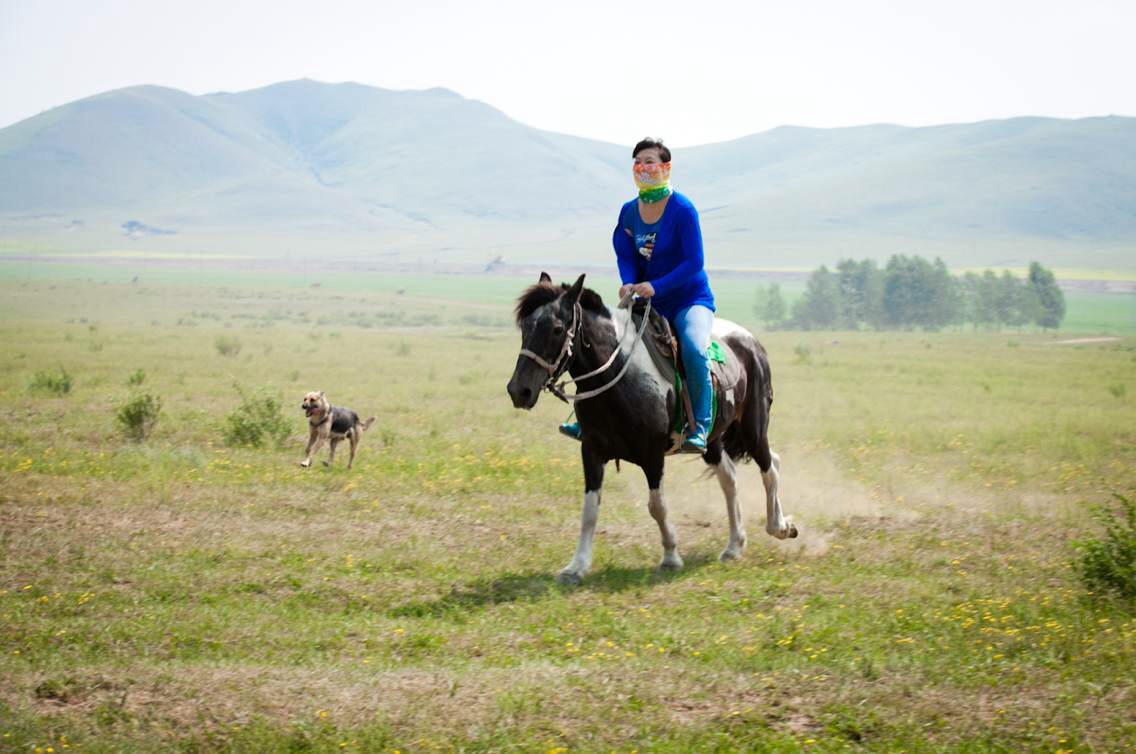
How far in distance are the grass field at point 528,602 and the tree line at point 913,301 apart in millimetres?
81565

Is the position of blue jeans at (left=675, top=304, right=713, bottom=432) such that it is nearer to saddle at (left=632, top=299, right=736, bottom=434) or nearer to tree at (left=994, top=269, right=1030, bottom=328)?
saddle at (left=632, top=299, right=736, bottom=434)

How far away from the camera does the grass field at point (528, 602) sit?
6.23 metres

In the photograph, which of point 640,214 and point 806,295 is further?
point 806,295

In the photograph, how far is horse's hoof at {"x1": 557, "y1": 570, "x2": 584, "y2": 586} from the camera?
9477 millimetres

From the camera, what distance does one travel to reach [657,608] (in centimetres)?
873

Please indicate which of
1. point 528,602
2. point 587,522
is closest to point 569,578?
point 587,522

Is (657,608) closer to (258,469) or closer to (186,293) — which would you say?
(258,469)

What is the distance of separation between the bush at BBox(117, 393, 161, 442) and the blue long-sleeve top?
954 cm

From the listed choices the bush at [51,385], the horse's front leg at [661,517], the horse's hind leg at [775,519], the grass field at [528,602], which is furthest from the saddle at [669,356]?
the bush at [51,385]

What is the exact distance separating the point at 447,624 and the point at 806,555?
4062 mm

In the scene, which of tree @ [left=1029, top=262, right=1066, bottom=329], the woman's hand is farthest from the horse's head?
tree @ [left=1029, top=262, right=1066, bottom=329]

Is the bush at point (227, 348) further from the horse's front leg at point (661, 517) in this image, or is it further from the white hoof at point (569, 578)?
the white hoof at point (569, 578)

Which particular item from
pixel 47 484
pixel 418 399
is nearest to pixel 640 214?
pixel 47 484

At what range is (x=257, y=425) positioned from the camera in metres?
17.3
